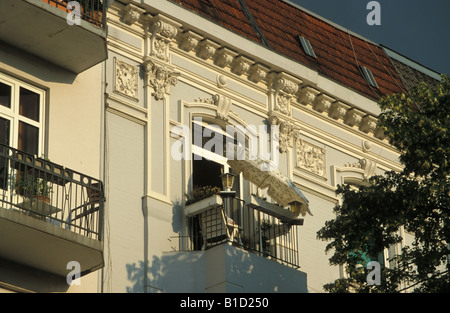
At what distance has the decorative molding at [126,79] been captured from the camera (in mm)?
22578

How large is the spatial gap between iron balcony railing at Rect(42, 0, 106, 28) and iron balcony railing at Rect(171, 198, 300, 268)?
3.84 metres

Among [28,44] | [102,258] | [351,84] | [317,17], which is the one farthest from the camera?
[317,17]

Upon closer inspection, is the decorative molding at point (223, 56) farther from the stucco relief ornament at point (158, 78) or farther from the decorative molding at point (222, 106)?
the stucco relief ornament at point (158, 78)

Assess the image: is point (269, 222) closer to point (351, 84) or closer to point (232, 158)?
point (232, 158)

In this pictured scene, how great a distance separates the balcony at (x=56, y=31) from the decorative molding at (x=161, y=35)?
1.74 metres

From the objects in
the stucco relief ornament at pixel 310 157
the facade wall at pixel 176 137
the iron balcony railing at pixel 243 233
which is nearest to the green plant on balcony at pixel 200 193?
the facade wall at pixel 176 137

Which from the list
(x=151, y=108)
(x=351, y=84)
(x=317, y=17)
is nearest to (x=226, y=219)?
(x=151, y=108)

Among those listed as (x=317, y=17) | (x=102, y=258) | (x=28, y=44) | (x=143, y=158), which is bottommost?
(x=102, y=258)

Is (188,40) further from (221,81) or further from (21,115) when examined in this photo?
(21,115)

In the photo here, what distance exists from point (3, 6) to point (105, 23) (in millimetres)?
2001

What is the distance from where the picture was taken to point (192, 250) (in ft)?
71.7

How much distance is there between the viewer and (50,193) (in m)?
19.7

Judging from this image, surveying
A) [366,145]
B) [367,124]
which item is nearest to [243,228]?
[366,145]

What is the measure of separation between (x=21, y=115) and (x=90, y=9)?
2.36 metres
